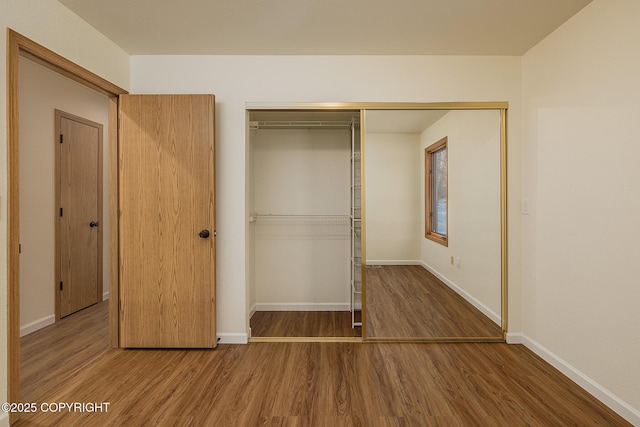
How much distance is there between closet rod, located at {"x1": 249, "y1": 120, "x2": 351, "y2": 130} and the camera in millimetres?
3328

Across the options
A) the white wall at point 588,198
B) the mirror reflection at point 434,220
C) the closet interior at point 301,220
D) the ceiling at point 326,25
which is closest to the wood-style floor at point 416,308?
the mirror reflection at point 434,220

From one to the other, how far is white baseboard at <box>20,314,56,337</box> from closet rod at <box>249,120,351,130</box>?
2.77 metres

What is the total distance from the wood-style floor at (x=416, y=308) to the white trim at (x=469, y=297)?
1.0 inches

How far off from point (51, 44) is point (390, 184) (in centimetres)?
251

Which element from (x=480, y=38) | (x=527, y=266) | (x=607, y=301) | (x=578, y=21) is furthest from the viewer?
(x=527, y=266)

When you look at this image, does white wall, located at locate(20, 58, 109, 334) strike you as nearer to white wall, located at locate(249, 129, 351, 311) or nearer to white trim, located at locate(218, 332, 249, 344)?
white trim, located at locate(218, 332, 249, 344)

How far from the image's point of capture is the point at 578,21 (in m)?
2.07

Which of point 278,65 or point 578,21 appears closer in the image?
point 578,21

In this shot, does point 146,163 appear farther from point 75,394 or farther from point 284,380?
point 284,380

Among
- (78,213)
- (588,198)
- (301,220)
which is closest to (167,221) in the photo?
(301,220)

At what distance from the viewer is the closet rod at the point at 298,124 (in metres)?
3.33

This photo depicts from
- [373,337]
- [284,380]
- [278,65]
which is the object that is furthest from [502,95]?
[284,380]

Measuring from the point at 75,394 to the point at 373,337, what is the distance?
2119 millimetres

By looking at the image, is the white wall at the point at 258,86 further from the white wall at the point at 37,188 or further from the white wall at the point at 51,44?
the white wall at the point at 37,188
